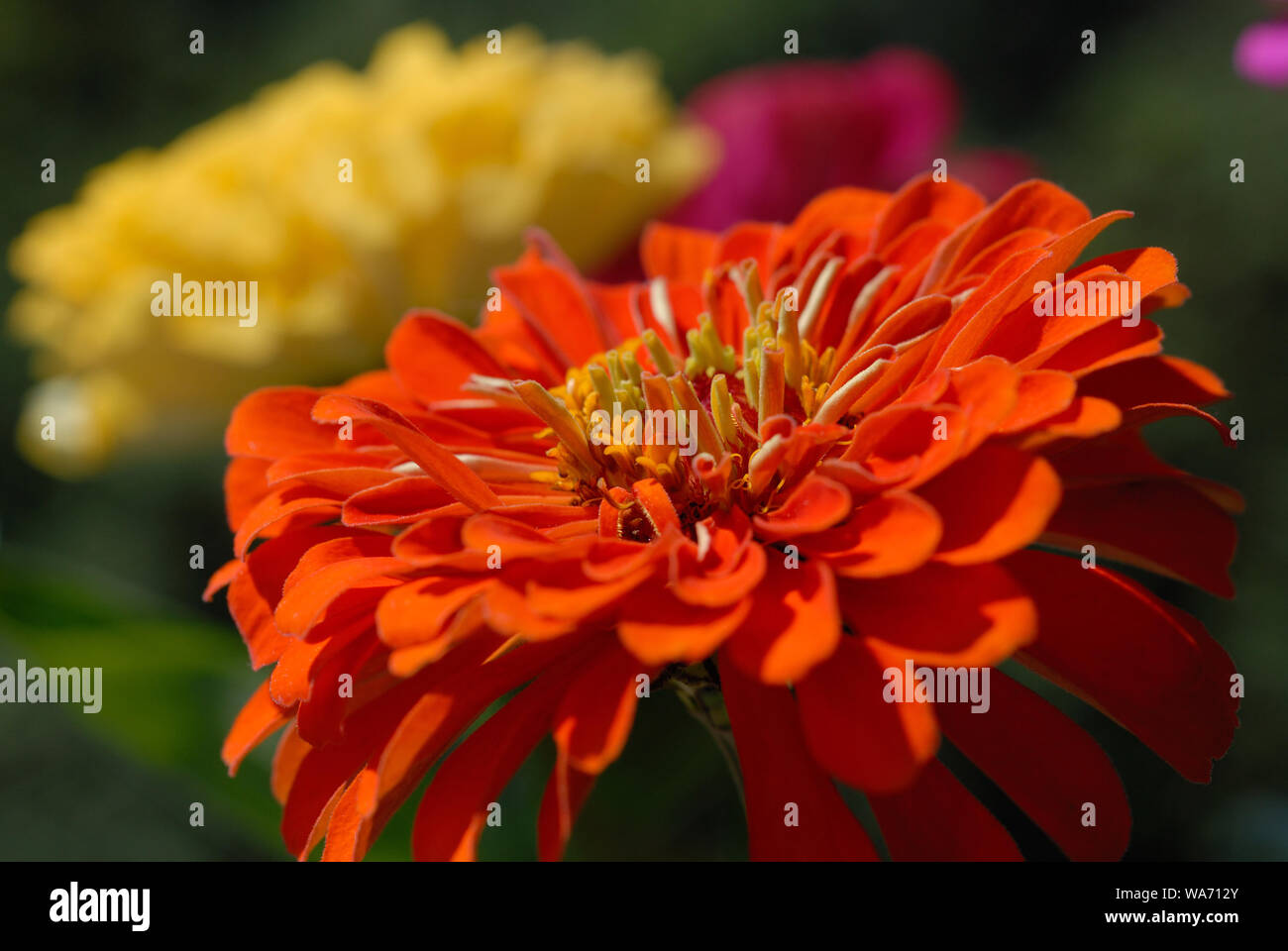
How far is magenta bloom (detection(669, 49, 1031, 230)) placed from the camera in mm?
1115

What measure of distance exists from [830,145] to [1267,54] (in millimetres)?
466

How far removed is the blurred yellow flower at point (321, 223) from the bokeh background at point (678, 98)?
8 cm

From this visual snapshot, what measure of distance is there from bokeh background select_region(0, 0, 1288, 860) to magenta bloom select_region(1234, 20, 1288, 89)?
19.8 inches

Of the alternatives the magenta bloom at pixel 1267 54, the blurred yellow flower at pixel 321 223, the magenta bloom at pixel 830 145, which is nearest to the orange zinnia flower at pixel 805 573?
the magenta bloom at pixel 1267 54

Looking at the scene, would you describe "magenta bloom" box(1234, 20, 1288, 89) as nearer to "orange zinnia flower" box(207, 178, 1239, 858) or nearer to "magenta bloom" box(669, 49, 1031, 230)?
"orange zinnia flower" box(207, 178, 1239, 858)

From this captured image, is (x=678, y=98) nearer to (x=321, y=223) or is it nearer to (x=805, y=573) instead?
(x=321, y=223)

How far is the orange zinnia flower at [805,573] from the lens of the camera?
42cm

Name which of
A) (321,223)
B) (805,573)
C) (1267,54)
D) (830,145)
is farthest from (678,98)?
(805,573)

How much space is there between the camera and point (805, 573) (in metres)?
0.46

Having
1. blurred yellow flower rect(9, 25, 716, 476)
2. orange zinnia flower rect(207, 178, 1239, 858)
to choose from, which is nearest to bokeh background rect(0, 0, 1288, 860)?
blurred yellow flower rect(9, 25, 716, 476)

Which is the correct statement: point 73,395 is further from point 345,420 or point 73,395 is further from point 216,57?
point 216,57

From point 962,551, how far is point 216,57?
86.3 inches

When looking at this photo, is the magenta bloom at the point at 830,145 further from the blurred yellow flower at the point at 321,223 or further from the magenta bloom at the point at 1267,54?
the magenta bloom at the point at 1267,54
